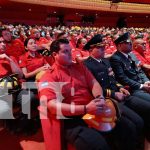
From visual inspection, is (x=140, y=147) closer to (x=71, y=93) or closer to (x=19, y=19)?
(x=71, y=93)

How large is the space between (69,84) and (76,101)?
0.15 m

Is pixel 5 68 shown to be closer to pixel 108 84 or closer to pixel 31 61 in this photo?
pixel 31 61

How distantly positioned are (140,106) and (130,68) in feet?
2.17

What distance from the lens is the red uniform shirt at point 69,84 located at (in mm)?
2184

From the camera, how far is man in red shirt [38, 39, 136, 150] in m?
2.06

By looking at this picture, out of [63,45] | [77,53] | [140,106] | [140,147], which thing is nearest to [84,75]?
[63,45]

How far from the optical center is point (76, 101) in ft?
7.40

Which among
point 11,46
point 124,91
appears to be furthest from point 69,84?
point 11,46

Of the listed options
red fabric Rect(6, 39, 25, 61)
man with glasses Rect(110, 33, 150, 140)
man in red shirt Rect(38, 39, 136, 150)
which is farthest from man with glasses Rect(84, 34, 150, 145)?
red fabric Rect(6, 39, 25, 61)

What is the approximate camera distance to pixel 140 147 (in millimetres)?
2988

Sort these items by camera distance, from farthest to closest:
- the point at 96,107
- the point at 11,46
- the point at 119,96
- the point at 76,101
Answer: the point at 11,46, the point at 119,96, the point at 76,101, the point at 96,107

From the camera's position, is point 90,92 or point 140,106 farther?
point 140,106

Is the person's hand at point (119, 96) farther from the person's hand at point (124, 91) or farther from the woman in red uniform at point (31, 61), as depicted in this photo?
the woman in red uniform at point (31, 61)

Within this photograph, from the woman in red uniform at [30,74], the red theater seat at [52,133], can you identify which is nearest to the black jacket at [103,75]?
the woman in red uniform at [30,74]
